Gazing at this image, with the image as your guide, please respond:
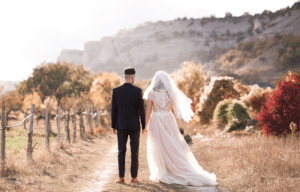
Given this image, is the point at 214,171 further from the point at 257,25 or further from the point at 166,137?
the point at 257,25

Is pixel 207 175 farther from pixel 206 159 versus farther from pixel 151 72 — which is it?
pixel 151 72

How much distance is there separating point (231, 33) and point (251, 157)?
156733mm

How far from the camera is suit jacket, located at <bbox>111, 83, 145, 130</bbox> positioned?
637 cm

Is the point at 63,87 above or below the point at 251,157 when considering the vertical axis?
above

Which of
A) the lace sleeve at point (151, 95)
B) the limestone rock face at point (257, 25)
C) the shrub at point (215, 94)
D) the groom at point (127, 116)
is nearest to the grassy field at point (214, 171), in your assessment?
the groom at point (127, 116)

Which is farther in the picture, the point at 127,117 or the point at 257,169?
the point at 257,169

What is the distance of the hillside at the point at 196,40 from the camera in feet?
401

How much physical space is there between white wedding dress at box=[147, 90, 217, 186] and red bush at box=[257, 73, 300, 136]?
19.5 feet

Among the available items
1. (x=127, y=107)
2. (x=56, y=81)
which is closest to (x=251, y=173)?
(x=127, y=107)

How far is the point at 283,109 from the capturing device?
11008 millimetres

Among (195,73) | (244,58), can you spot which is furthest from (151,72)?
(195,73)

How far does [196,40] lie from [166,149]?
16518 cm

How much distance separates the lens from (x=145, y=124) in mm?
6605

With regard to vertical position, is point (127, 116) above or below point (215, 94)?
below
